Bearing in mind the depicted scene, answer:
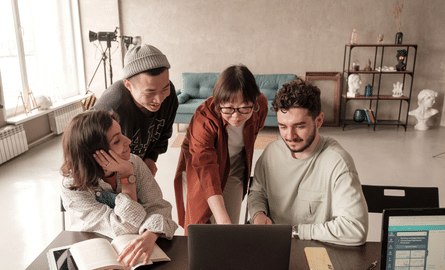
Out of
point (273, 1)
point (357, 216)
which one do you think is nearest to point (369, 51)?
point (273, 1)

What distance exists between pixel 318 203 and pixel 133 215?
75cm

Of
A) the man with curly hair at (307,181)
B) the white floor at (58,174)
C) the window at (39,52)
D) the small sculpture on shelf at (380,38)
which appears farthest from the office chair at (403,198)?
the small sculpture on shelf at (380,38)

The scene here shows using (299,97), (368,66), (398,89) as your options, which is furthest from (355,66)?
(299,97)

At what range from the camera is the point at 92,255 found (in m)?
1.07

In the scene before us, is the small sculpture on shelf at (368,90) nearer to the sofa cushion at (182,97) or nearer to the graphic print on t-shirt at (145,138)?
the sofa cushion at (182,97)

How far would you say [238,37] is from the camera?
6082mm

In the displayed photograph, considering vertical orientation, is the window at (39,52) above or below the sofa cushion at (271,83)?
above

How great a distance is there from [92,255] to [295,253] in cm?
66

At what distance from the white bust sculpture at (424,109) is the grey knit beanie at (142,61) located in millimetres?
5362

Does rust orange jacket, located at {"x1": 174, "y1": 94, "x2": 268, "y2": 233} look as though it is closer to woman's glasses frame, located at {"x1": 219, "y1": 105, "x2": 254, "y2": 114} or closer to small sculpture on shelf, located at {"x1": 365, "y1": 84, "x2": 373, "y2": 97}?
woman's glasses frame, located at {"x1": 219, "y1": 105, "x2": 254, "y2": 114}

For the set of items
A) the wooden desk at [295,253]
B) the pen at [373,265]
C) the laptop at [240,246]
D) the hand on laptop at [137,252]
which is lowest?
the wooden desk at [295,253]

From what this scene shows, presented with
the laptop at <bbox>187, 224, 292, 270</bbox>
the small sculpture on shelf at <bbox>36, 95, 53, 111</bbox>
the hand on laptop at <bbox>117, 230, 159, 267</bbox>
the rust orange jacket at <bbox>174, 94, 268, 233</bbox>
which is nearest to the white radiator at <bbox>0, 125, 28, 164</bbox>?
the small sculpture on shelf at <bbox>36, 95, 53, 111</bbox>

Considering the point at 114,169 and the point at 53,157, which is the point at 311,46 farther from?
the point at 114,169

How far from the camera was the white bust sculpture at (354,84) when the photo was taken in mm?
5613
